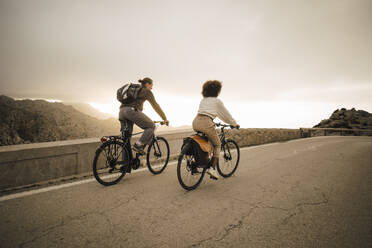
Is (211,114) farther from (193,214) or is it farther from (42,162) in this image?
(42,162)

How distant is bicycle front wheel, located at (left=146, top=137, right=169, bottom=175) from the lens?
453 cm

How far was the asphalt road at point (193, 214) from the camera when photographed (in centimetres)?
208

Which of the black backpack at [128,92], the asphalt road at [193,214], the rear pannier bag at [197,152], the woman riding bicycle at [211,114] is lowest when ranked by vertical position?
the asphalt road at [193,214]

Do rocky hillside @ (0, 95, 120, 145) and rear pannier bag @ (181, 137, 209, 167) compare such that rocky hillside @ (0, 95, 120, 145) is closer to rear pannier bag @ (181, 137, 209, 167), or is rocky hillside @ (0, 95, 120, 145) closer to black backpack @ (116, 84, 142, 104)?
black backpack @ (116, 84, 142, 104)

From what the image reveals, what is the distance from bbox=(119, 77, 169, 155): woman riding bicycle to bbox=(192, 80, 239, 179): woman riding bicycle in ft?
3.58

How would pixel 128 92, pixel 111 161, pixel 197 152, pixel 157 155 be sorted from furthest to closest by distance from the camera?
pixel 157 155 → pixel 128 92 → pixel 111 161 → pixel 197 152

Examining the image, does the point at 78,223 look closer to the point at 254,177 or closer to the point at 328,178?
the point at 254,177

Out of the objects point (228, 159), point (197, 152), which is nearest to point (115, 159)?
point (197, 152)

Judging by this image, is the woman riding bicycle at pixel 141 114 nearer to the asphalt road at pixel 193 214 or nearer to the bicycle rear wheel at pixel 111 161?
the bicycle rear wheel at pixel 111 161

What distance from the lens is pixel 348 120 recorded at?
133 ft

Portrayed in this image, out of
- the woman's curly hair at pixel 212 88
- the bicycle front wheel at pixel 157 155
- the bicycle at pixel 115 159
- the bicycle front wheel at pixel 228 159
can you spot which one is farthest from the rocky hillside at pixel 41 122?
the woman's curly hair at pixel 212 88

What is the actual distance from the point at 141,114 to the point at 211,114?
1.53 m

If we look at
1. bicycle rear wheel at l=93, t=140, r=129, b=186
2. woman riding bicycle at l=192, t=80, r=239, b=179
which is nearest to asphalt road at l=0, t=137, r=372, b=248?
bicycle rear wheel at l=93, t=140, r=129, b=186

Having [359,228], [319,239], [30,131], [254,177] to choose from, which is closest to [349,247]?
[319,239]
